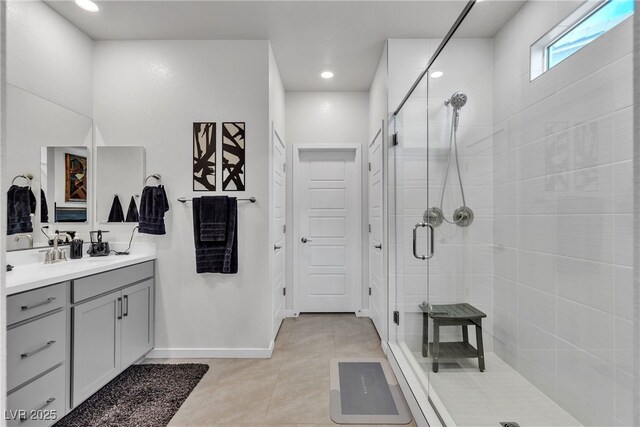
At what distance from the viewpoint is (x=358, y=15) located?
233cm

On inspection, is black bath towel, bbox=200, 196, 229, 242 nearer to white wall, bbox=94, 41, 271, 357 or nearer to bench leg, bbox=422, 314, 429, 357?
white wall, bbox=94, 41, 271, 357

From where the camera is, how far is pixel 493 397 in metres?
1.42

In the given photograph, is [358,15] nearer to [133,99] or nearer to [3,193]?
[133,99]

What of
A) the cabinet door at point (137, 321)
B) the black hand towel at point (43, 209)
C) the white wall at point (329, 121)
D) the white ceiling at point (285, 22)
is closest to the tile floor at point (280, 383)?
Result: the cabinet door at point (137, 321)

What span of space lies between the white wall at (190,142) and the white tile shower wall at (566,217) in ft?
5.88

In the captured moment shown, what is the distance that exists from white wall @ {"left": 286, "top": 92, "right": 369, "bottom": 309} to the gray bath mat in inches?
52.1

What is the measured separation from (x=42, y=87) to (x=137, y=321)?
1.83m

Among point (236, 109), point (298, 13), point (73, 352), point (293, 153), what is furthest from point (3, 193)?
point (293, 153)

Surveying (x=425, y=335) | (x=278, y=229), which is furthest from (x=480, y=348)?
(x=278, y=229)

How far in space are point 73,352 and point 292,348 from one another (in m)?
1.60

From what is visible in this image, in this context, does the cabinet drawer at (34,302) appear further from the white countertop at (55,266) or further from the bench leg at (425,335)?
the bench leg at (425,335)

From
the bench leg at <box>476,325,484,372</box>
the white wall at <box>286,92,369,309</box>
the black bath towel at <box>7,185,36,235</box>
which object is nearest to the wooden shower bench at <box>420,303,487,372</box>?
the bench leg at <box>476,325,484,372</box>

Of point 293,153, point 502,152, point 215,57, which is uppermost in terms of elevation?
point 215,57

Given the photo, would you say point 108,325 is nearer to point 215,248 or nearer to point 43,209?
point 215,248
